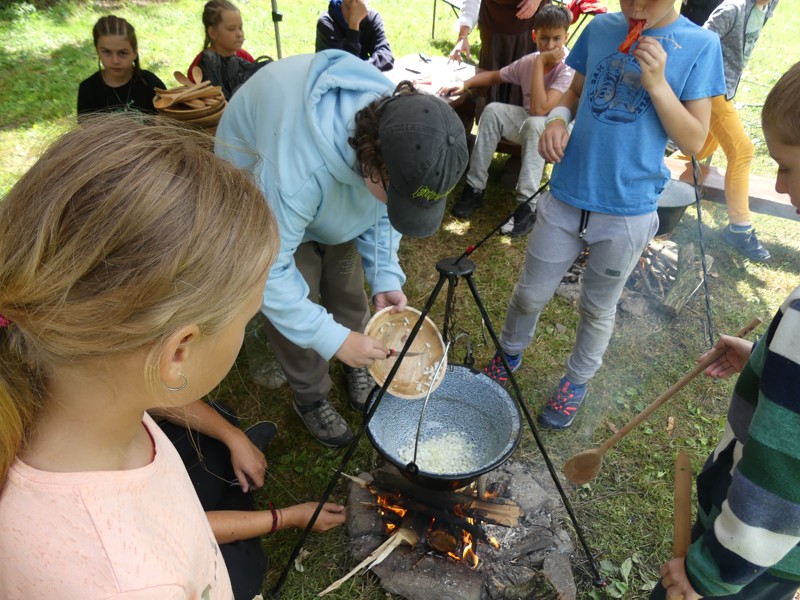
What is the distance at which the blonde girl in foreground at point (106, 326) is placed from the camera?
74cm

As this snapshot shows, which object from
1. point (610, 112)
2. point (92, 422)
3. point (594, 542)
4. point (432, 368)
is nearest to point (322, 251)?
point (432, 368)

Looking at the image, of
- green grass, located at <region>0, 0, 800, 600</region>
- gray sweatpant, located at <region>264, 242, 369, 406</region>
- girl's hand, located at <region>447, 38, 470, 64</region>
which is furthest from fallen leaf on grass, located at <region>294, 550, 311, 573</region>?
girl's hand, located at <region>447, 38, 470, 64</region>

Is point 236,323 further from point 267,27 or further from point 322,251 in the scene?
point 267,27

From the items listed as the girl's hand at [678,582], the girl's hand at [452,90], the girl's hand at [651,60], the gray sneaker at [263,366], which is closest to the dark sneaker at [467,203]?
the girl's hand at [452,90]

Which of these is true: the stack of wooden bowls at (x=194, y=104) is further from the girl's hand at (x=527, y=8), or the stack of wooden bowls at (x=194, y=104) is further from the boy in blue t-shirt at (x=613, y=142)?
the girl's hand at (x=527, y=8)

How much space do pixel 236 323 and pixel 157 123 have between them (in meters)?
0.39

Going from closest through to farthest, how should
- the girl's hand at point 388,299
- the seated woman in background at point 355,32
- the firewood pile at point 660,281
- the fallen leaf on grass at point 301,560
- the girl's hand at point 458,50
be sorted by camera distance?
the fallen leaf on grass at point 301,560 → the girl's hand at point 388,299 → the firewood pile at point 660,281 → the seated woman in background at point 355,32 → the girl's hand at point 458,50

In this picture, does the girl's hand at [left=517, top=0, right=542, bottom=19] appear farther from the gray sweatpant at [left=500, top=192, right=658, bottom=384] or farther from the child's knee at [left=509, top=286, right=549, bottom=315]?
the child's knee at [left=509, top=286, right=549, bottom=315]

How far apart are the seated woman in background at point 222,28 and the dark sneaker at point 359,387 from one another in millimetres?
2348

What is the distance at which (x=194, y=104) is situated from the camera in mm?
2787

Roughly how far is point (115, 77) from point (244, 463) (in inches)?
116

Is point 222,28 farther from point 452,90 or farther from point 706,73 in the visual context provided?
point 706,73

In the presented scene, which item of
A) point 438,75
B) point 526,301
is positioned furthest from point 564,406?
point 438,75

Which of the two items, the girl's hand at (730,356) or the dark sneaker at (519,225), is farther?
the dark sneaker at (519,225)
